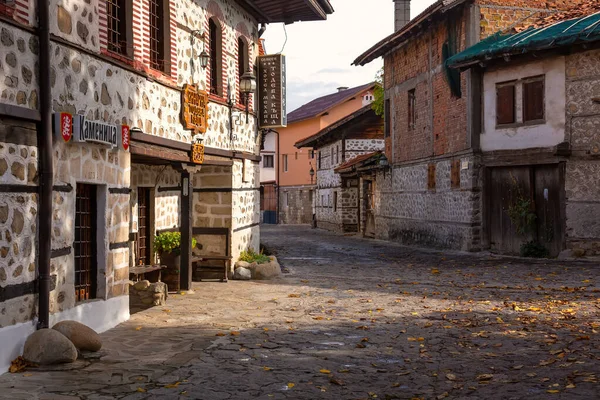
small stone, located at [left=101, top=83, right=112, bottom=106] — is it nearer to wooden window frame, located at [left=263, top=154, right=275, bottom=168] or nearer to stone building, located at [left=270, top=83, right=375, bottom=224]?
stone building, located at [left=270, top=83, right=375, bottom=224]

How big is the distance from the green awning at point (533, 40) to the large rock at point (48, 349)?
12.8 metres

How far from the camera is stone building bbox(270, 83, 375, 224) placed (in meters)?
43.4

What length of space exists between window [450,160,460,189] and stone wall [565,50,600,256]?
11.8 ft

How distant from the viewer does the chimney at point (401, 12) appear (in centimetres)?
2700

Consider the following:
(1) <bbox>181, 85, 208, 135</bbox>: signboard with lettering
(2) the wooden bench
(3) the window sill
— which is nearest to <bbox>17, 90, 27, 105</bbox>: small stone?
(1) <bbox>181, 85, 208, 135</bbox>: signboard with lettering

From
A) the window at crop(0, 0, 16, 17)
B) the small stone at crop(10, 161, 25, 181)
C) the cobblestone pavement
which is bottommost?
the cobblestone pavement

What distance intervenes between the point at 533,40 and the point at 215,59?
7.52 metres

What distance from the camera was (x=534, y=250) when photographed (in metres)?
17.1

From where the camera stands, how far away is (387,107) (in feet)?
84.3

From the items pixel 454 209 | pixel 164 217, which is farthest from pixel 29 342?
pixel 454 209

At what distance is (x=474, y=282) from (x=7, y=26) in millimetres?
9013

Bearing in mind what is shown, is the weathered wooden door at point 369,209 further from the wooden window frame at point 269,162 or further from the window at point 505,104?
the wooden window frame at point 269,162

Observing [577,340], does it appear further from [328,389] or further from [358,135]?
[358,135]

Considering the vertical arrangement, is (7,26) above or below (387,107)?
below
